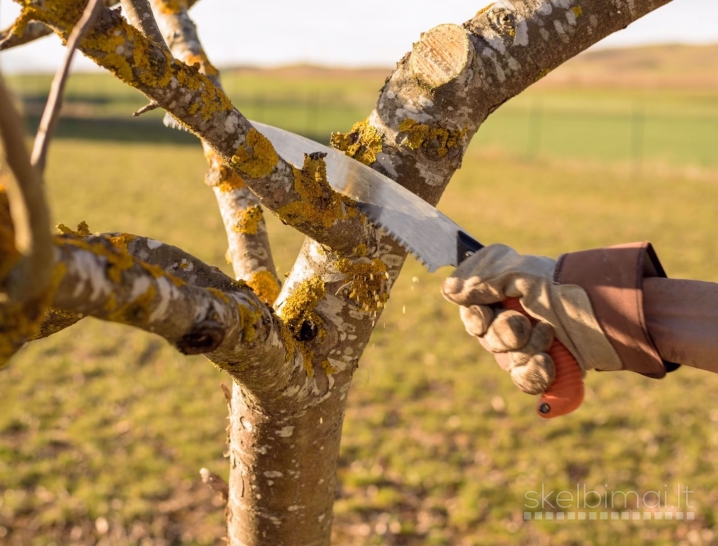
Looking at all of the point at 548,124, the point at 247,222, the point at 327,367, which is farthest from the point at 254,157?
the point at 548,124

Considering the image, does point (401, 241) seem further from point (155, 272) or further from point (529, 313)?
point (155, 272)

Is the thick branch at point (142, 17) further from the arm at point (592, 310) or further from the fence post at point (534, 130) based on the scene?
the fence post at point (534, 130)

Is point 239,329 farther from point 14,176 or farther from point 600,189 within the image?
point 600,189

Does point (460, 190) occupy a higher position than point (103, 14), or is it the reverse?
point (103, 14)

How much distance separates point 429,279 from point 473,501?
5225 millimetres

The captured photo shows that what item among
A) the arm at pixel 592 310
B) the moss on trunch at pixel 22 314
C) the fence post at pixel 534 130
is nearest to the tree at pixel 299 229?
the moss on trunch at pixel 22 314

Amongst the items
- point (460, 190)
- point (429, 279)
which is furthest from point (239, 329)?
point (460, 190)

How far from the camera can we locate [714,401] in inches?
233

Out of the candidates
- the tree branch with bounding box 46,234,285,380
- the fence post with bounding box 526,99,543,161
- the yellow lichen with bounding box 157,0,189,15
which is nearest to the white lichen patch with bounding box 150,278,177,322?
the tree branch with bounding box 46,234,285,380

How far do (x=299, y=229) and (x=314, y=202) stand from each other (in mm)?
80

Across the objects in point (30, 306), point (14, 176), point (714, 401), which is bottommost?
point (714, 401)

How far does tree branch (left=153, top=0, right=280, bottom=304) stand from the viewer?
2.30 m

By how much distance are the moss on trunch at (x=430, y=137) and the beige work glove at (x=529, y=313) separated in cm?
33

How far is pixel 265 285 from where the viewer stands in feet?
7.39
